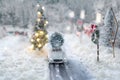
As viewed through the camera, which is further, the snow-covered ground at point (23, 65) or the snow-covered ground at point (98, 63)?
the snow-covered ground at point (98, 63)

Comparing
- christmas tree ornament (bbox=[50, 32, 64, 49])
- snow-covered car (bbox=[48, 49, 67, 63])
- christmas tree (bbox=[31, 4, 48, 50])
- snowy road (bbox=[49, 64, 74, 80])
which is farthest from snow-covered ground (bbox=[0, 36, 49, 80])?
christmas tree ornament (bbox=[50, 32, 64, 49])

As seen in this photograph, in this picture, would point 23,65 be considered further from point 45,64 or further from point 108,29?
point 108,29

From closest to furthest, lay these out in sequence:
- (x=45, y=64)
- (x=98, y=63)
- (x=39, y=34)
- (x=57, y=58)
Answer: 1. (x=98, y=63)
2. (x=45, y=64)
3. (x=57, y=58)
4. (x=39, y=34)

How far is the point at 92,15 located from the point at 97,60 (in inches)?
2018

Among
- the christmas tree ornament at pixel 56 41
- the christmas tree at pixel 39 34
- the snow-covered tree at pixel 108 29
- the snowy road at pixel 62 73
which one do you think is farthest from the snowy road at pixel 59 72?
the snow-covered tree at pixel 108 29

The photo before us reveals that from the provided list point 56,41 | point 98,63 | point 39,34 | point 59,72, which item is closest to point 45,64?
point 59,72

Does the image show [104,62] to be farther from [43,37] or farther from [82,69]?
[43,37]

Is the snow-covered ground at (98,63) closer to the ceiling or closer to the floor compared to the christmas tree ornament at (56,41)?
closer to the floor

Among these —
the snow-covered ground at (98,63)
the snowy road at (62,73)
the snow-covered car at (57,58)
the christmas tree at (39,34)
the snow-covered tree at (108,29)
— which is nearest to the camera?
the snowy road at (62,73)

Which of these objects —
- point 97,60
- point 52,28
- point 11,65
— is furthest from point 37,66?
point 52,28

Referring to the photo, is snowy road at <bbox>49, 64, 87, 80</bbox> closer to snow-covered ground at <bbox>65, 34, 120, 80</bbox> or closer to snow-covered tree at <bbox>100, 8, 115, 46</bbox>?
snow-covered ground at <bbox>65, 34, 120, 80</bbox>

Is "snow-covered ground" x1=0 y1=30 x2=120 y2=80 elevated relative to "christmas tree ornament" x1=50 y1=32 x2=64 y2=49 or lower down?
lower down

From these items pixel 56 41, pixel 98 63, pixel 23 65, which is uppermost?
pixel 56 41

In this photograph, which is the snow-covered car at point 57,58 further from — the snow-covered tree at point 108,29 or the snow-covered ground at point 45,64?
the snow-covered tree at point 108,29
